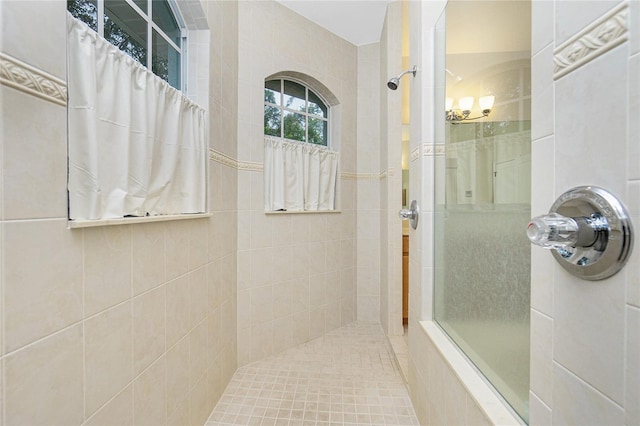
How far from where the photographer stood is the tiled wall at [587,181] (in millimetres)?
446

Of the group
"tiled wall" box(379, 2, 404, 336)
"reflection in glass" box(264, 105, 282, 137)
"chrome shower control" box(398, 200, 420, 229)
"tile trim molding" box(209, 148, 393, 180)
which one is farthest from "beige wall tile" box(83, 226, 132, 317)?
"tiled wall" box(379, 2, 404, 336)

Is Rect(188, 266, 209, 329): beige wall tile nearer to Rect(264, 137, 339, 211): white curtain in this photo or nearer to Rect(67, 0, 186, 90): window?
Rect(264, 137, 339, 211): white curtain

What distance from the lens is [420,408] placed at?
163 cm

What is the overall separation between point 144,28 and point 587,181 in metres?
1.70

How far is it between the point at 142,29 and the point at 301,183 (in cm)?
158

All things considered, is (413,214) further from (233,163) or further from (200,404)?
(200,404)

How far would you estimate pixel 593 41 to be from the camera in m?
0.51

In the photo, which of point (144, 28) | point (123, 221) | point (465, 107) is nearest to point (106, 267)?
point (123, 221)

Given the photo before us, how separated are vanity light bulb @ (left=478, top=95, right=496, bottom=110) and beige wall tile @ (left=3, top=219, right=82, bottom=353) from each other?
4.46 ft

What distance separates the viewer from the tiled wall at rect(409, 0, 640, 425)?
0.45 m

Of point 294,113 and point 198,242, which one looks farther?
point 294,113

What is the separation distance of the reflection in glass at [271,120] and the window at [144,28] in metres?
0.89

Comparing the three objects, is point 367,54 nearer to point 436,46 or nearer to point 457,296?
point 436,46

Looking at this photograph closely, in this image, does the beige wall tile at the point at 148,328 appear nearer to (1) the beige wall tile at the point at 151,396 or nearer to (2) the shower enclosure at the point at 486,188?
(1) the beige wall tile at the point at 151,396
